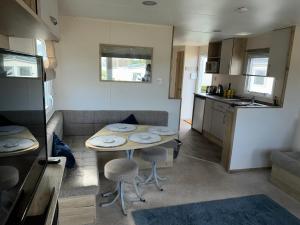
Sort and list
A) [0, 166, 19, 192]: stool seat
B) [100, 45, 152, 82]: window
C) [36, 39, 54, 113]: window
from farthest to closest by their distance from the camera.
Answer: [100, 45, 152, 82]: window, [36, 39, 54, 113]: window, [0, 166, 19, 192]: stool seat

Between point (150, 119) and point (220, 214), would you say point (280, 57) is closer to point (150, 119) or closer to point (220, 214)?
point (150, 119)

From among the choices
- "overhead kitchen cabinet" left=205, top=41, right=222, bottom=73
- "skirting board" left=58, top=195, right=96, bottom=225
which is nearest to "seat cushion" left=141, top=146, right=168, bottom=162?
"skirting board" left=58, top=195, right=96, bottom=225

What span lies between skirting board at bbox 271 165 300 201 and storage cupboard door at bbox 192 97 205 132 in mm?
2384

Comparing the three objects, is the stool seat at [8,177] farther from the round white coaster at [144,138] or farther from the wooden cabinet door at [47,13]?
the round white coaster at [144,138]

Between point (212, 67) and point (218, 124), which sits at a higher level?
point (212, 67)

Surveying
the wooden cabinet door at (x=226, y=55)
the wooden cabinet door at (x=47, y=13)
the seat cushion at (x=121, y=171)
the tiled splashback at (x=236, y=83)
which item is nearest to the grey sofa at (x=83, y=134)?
the seat cushion at (x=121, y=171)

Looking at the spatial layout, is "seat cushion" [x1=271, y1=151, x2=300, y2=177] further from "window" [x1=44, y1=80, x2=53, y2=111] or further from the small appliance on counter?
"window" [x1=44, y1=80, x2=53, y2=111]

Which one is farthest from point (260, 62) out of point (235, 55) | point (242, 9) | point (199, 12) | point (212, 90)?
point (199, 12)

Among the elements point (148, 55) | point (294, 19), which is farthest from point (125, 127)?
point (294, 19)

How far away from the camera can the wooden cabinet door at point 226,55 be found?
464cm

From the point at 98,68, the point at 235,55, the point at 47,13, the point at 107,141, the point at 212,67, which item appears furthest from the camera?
the point at 212,67

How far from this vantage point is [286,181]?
2.92 m

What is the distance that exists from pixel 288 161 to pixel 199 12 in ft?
7.56

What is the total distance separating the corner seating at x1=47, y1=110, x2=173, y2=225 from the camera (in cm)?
203
